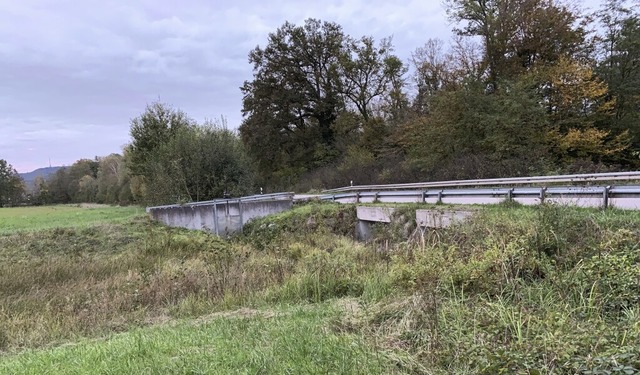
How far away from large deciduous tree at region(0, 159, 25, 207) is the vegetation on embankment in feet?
301

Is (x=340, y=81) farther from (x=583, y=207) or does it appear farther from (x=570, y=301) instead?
(x=570, y=301)

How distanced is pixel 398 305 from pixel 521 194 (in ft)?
27.9

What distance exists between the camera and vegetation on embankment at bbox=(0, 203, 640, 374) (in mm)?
3724

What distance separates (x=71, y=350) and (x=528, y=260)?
6601 mm

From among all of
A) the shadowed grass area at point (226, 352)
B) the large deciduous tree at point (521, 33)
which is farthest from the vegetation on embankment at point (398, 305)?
the large deciduous tree at point (521, 33)

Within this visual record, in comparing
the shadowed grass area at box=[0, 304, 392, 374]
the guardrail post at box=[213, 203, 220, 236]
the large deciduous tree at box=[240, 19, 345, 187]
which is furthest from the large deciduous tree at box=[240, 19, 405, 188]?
the shadowed grass area at box=[0, 304, 392, 374]

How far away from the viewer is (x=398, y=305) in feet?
17.4

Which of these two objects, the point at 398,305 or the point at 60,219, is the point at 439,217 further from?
the point at 60,219

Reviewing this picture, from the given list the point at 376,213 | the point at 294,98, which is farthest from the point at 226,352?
the point at 294,98

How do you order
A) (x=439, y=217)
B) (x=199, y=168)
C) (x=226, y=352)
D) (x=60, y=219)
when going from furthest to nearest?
(x=60, y=219) → (x=199, y=168) → (x=439, y=217) → (x=226, y=352)

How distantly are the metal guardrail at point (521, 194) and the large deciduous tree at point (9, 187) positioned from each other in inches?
3633

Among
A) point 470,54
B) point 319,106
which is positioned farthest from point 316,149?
point 470,54

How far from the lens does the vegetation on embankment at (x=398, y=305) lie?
3.72 m

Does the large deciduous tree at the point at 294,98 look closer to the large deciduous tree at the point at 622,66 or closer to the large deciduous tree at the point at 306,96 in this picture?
the large deciduous tree at the point at 306,96
